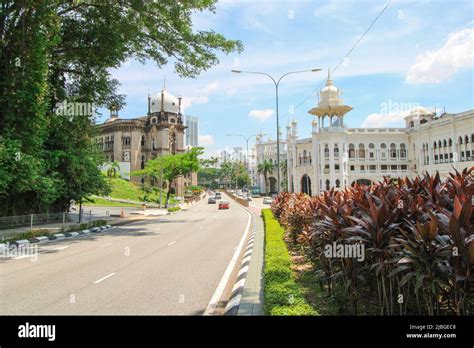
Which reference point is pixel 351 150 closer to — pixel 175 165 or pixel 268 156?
pixel 175 165

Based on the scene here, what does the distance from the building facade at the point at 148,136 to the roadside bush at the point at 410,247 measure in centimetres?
7630

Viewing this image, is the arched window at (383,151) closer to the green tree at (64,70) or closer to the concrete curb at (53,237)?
the green tree at (64,70)

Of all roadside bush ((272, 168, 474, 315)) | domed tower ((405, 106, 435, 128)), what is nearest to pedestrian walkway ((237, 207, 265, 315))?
roadside bush ((272, 168, 474, 315))

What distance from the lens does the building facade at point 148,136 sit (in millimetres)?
81438

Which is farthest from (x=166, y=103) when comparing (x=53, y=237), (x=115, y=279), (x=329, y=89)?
(x=115, y=279)

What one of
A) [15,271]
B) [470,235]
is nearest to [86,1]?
[15,271]

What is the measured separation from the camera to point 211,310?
20.6ft

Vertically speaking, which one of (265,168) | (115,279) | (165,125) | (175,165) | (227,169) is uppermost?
(165,125)

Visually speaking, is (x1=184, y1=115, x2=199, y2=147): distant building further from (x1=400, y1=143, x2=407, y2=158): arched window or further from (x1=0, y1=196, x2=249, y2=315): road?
(x1=0, y1=196, x2=249, y2=315): road

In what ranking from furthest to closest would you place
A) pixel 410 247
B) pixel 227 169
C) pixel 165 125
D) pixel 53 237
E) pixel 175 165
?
pixel 227 169 < pixel 165 125 < pixel 175 165 < pixel 53 237 < pixel 410 247

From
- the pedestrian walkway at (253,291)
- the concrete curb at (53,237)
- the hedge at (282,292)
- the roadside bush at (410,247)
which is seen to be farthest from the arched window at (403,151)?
the hedge at (282,292)

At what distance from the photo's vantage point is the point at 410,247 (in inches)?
171

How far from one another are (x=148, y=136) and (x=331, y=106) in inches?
1720

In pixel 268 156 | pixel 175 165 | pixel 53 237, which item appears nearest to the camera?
pixel 53 237
